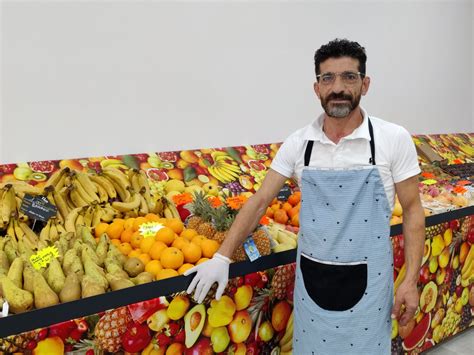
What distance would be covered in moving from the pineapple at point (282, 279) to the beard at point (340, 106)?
81 centimetres

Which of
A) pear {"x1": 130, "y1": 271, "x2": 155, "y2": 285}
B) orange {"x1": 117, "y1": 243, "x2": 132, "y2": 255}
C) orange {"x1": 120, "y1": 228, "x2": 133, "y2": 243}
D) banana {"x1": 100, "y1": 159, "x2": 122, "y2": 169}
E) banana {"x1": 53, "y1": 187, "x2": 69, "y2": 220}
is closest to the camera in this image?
pear {"x1": 130, "y1": 271, "x2": 155, "y2": 285}

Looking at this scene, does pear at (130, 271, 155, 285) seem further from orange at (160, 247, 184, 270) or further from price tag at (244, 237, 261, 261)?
price tag at (244, 237, 261, 261)

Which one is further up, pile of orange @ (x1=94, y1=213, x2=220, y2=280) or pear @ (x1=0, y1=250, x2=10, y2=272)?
pear @ (x1=0, y1=250, x2=10, y2=272)

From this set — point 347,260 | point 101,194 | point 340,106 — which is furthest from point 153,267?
point 340,106

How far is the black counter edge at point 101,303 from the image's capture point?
55.5 inches

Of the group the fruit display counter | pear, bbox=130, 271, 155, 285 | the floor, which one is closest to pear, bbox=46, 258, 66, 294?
the fruit display counter

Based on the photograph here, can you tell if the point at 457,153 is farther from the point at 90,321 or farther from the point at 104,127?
A: the point at 90,321

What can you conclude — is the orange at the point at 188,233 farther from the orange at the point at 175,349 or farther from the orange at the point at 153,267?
the orange at the point at 175,349

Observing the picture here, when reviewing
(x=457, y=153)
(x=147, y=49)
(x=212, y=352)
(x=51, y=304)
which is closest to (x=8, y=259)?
(x=51, y=304)

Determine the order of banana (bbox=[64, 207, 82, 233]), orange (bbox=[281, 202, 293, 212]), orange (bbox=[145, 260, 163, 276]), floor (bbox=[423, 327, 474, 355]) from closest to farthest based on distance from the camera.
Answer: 1. orange (bbox=[145, 260, 163, 276])
2. banana (bbox=[64, 207, 82, 233])
3. orange (bbox=[281, 202, 293, 212])
4. floor (bbox=[423, 327, 474, 355])

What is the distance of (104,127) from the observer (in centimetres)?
332

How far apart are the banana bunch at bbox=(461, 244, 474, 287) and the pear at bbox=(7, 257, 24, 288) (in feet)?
9.33

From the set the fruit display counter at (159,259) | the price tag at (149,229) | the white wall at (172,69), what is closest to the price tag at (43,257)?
the fruit display counter at (159,259)

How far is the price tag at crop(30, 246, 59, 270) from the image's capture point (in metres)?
1.78
